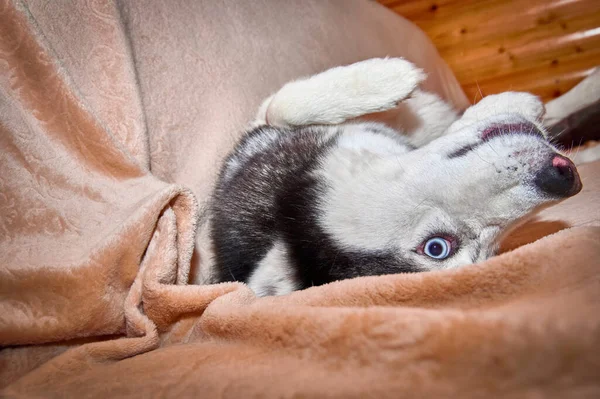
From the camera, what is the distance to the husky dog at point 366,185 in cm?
120

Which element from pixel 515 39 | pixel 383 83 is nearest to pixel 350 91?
pixel 383 83

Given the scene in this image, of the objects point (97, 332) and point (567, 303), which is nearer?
point (567, 303)

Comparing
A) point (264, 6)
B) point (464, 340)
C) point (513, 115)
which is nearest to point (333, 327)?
point (464, 340)

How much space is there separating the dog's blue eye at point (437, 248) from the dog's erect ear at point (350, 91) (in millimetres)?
504

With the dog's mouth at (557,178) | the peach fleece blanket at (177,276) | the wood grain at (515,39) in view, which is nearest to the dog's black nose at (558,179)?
the dog's mouth at (557,178)

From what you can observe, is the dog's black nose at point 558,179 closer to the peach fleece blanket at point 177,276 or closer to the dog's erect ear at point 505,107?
the peach fleece blanket at point 177,276

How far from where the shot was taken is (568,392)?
0.58 meters

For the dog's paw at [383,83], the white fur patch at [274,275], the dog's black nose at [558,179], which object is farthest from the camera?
the dog's paw at [383,83]

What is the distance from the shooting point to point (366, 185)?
1393 mm

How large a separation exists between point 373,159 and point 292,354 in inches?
31.6

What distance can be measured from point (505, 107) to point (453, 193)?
0.55m

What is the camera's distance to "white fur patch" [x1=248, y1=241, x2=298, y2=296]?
141 cm

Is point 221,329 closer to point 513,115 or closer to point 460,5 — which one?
point 513,115

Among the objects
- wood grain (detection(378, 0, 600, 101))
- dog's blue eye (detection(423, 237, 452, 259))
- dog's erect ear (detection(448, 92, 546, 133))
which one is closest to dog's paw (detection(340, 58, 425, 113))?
dog's erect ear (detection(448, 92, 546, 133))
